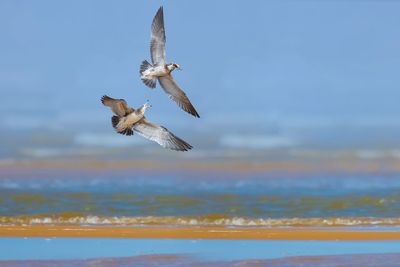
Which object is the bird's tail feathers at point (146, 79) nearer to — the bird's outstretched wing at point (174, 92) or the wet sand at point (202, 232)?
the bird's outstretched wing at point (174, 92)

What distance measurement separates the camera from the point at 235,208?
1714cm

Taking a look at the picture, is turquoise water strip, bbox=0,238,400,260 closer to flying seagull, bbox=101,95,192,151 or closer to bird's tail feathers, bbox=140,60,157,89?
flying seagull, bbox=101,95,192,151

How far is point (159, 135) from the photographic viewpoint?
33.0ft

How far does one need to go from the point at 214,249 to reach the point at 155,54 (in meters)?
2.33

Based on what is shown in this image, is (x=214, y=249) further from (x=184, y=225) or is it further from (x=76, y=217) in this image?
(x=76, y=217)

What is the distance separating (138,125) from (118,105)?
474mm

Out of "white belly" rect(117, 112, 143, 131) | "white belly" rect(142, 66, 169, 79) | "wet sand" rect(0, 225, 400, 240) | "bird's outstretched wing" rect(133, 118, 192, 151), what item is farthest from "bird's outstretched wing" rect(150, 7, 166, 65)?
"wet sand" rect(0, 225, 400, 240)

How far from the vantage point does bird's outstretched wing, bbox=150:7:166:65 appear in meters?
10.4

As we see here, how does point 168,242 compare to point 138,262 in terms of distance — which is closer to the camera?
point 138,262

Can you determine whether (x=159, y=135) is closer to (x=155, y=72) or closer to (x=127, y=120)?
(x=127, y=120)

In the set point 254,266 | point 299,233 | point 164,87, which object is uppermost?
point 164,87

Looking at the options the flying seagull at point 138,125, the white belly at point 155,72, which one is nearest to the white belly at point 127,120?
the flying seagull at point 138,125

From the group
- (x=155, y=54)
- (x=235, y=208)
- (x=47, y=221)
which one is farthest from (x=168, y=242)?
(x=235, y=208)

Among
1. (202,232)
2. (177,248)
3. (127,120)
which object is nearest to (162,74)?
(127,120)
